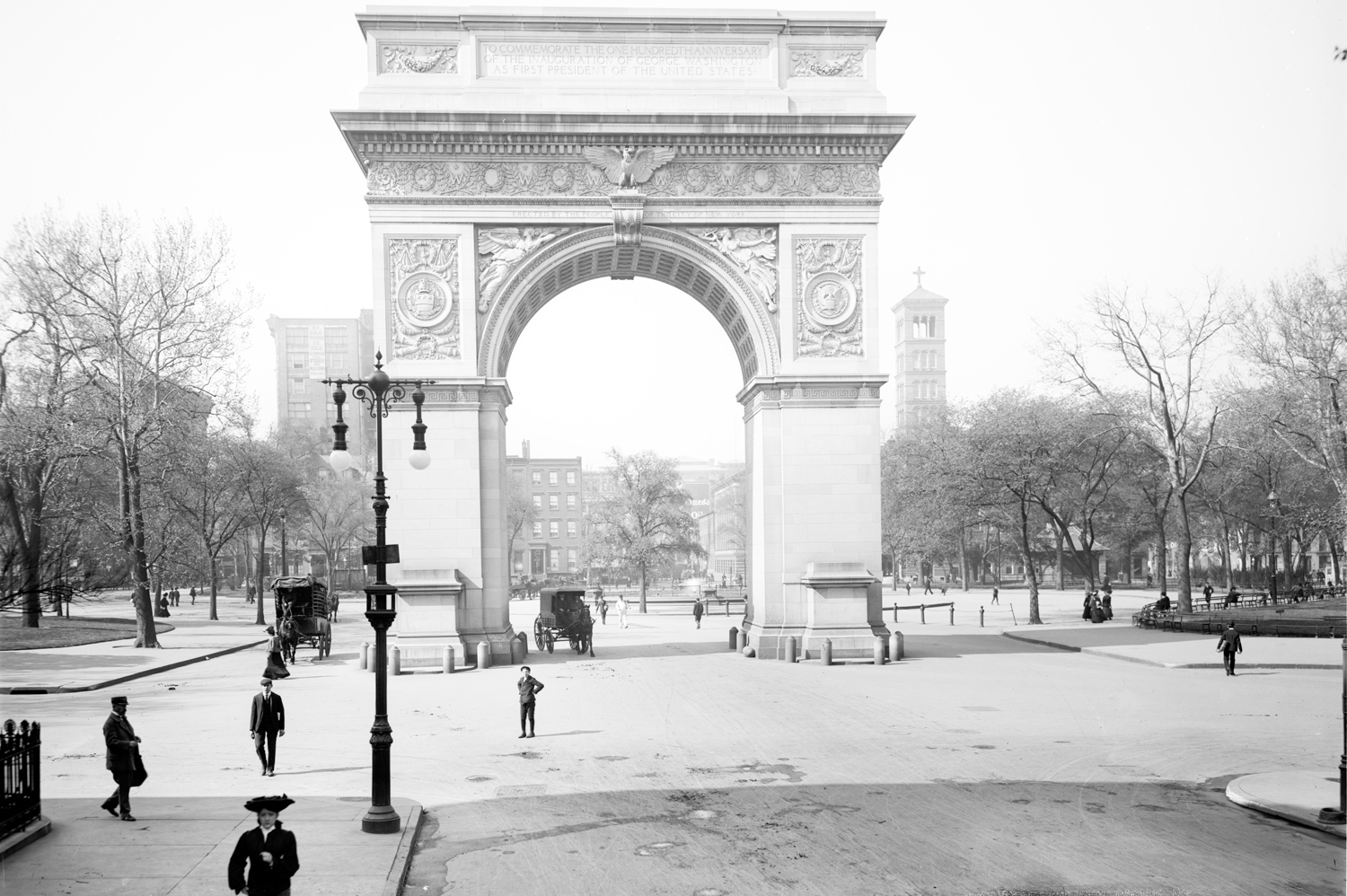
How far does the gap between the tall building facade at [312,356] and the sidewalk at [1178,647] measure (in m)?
110

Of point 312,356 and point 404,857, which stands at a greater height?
point 312,356

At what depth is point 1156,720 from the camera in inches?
760

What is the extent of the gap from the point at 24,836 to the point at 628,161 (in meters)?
22.2

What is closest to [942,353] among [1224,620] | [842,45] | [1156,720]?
[1224,620]

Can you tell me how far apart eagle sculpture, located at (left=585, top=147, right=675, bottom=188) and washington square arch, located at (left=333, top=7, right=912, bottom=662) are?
0.05 metres

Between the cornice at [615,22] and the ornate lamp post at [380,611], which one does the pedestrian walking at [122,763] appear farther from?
the cornice at [615,22]

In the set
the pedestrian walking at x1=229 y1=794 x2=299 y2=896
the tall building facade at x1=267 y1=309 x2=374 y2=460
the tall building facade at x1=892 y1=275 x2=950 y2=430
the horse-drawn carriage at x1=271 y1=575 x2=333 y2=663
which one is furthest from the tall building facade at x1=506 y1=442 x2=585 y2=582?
the pedestrian walking at x1=229 y1=794 x2=299 y2=896

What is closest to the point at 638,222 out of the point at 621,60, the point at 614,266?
the point at 614,266

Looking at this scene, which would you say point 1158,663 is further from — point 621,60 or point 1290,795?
point 621,60

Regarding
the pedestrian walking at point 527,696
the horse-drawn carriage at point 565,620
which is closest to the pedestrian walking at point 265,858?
the pedestrian walking at point 527,696

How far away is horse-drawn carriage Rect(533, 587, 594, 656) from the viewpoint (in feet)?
108

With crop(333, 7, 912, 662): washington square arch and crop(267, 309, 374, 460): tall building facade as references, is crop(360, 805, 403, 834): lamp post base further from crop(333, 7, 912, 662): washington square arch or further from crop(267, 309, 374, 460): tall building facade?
crop(267, 309, 374, 460): tall building facade

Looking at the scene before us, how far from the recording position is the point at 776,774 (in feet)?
49.2

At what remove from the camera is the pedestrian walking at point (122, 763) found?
1223 cm
